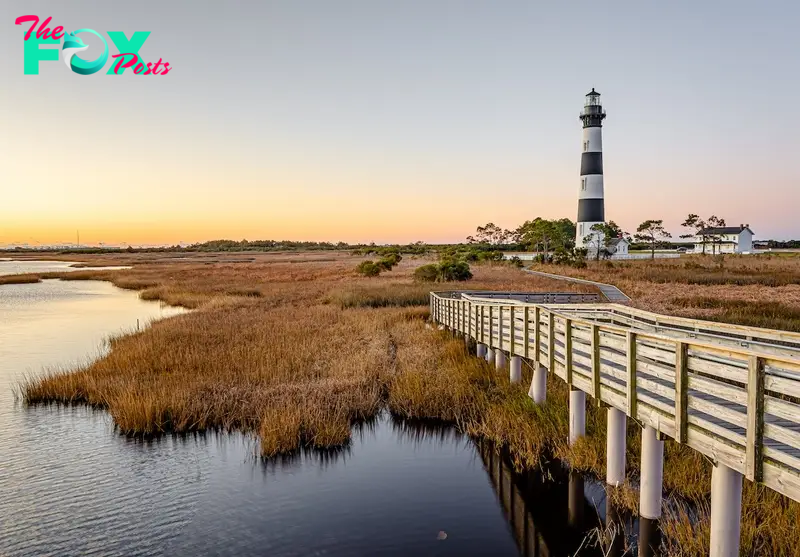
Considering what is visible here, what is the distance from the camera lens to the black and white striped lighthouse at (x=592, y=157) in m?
59.8

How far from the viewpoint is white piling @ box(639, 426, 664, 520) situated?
7.59 metres

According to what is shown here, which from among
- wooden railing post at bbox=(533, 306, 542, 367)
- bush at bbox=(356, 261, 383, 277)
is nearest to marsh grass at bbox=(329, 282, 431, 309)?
bush at bbox=(356, 261, 383, 277)

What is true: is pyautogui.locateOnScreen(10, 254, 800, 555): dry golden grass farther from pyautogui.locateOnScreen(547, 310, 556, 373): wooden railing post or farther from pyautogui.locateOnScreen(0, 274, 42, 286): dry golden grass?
pyautogui.locateOnScreen(0, 274, 42, 286): dry golden grass

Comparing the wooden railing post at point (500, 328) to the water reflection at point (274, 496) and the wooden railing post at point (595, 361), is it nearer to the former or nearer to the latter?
the water reflection at point (274, 496)

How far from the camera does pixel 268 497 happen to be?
968cm

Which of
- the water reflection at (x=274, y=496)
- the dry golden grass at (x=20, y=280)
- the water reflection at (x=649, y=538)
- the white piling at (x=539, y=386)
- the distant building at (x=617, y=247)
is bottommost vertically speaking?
the water reflection at (x=274, y=496)

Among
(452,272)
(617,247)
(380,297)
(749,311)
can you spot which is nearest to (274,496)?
(380,297)

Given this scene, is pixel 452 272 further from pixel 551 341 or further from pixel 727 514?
pixel 727 514

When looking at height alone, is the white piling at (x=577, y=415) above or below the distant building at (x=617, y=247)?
below

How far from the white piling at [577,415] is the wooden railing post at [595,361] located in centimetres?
166

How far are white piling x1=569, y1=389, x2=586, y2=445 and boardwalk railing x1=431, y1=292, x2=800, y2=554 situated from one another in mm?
202

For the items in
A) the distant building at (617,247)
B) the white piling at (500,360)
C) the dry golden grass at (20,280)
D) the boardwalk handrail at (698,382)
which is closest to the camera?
the boardwalk handrail at (698,382)

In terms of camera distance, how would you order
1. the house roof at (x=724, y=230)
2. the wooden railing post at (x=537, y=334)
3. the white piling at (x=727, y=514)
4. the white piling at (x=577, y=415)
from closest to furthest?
1. the white piling at (x=727, y=514)
2. the white piling at (x=577, y=415)
3. the wooden railing post at (x=537, y=334)
4. the house roof at (x=724, y=230)

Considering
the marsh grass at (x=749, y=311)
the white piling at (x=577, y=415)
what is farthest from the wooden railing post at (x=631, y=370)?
the marsh grass at (x=749, y=311)
